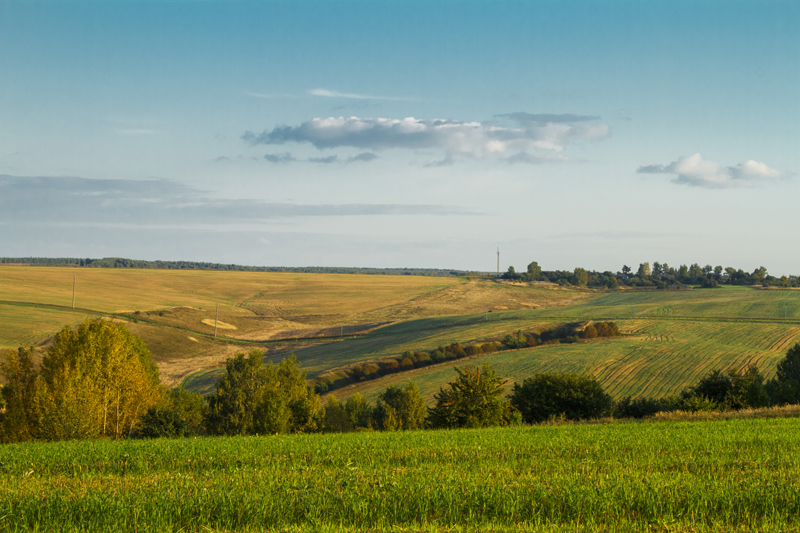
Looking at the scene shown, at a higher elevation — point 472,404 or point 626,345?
point 472,404

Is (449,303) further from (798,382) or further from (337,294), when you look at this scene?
(798,382)

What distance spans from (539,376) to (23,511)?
42681 millimetres

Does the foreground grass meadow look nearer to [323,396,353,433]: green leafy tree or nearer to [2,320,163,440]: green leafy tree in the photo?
[2,320,163,440]: green leafy tree

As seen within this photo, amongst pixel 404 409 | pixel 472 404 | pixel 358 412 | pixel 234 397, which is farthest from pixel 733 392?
pixel 234 397

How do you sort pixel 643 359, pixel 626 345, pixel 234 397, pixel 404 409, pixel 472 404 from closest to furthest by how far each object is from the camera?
pixel 472 404
pixel 234 397
pixel 404 409
pixel 643 359
pixel 626 345

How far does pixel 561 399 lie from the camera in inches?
1781

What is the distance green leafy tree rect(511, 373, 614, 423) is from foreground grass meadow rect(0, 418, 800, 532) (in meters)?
32.7

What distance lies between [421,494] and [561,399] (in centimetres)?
4002

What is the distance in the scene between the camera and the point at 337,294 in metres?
191

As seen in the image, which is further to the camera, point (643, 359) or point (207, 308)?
point (207, 308)

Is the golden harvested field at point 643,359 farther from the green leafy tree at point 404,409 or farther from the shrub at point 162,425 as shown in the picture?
the shrub at point 162,425

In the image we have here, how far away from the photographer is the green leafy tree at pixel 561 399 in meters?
44.8

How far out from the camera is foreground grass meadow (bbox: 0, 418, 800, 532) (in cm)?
711

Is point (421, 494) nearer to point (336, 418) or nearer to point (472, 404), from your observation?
point (472, 404)
